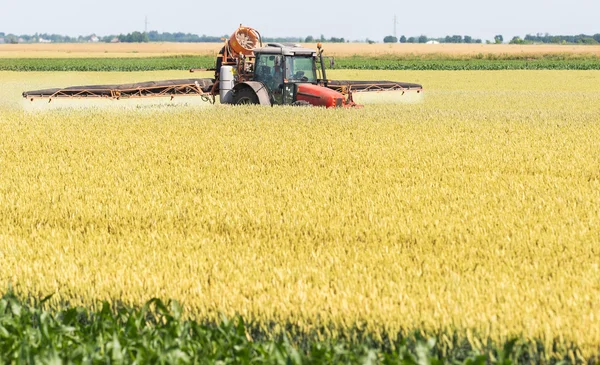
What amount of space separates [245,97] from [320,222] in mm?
12143

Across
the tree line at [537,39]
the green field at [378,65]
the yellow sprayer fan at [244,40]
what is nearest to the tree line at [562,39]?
the tree line at [537,39]

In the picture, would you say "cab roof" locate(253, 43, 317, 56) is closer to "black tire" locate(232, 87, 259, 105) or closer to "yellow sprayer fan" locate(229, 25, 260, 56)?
"black tire" locate(232, 87, 259, 105)

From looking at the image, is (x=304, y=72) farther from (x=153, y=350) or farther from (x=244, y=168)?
(x=153, y=350)

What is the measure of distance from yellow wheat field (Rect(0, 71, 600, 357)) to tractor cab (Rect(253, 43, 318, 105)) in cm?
296

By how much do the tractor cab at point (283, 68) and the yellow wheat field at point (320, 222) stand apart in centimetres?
296

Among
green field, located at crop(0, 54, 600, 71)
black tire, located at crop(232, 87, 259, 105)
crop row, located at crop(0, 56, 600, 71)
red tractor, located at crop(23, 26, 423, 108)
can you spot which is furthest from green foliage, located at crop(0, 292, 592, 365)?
crop row, located at crop(0, 56, 600, 71)

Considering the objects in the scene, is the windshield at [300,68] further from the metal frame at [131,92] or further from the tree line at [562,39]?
the tree line at [562,39]

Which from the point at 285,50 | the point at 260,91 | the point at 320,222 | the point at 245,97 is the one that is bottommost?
the point at 320,222

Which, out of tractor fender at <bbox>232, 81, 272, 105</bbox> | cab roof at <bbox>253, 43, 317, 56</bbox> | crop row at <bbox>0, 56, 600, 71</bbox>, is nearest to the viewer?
cab roof at <bbox>253, 43, 317, 56</bbox>

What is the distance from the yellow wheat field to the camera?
524 cm

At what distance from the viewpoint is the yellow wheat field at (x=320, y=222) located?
5.24 m

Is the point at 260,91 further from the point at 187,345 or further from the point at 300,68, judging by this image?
the point at 187,345

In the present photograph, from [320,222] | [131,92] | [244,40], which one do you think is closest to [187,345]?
[320,222]

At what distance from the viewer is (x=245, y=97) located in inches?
770
